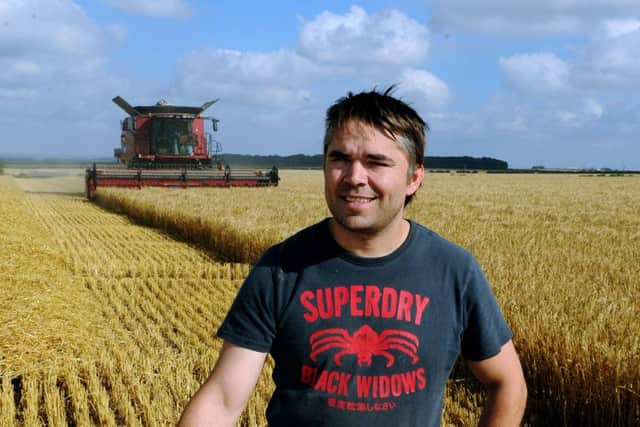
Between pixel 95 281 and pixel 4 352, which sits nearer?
→ pixel 4 352

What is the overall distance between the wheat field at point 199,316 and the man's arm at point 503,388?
6.89ft

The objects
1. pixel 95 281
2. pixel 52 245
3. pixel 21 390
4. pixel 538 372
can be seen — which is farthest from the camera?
pixel 52 245

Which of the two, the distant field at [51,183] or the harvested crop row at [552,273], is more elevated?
the harvested crop row at [552,273]

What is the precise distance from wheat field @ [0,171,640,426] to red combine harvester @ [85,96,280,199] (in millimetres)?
9707

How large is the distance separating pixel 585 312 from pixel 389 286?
135 inches

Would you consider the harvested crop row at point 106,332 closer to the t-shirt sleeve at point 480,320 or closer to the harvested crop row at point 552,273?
the harvested crop row at point 552,273

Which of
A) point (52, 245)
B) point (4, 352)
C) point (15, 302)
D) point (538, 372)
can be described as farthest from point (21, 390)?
point (52, 245)

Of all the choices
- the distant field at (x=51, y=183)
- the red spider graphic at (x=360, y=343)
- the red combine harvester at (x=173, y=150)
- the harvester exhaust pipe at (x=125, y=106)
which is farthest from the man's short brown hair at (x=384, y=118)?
the distant field at (x=51, y=183)

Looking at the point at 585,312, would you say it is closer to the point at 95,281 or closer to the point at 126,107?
the point at 95,281

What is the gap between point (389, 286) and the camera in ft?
5.63

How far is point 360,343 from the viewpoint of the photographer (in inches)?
67.3

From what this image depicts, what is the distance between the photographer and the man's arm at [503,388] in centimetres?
182

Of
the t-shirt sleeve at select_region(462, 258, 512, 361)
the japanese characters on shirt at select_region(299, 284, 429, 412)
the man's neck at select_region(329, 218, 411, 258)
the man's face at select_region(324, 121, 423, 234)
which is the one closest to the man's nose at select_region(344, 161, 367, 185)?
the man's face at select_region(324, 121, 423, 234)

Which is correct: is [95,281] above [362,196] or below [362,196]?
below
